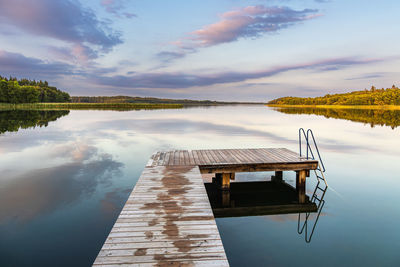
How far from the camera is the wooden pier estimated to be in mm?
3607

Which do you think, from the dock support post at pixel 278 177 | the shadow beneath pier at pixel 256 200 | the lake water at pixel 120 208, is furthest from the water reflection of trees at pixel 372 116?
the shadow beneath pier at pixel 256 200

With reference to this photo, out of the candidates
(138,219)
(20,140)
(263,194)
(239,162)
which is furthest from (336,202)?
(20,140)

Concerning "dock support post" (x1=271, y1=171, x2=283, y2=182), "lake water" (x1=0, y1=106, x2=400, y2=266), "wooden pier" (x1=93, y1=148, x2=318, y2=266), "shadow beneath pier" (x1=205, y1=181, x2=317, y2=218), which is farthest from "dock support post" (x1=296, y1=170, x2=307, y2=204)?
"dock support post" (x1=271, y1=171, x2=283, y2=182)

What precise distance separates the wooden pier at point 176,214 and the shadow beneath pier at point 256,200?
0.38 m

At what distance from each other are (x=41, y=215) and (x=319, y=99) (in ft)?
614

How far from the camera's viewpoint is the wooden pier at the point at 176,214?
361 centimetres

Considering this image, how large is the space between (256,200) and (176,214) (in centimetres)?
455

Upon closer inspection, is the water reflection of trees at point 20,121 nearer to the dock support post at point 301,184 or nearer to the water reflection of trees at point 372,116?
the dock support post at point 301,184

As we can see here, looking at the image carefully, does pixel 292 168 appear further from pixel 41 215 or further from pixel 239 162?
pixel 41 215

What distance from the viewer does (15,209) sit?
7.45 metres

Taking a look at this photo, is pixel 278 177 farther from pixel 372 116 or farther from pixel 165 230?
pixel 372 116

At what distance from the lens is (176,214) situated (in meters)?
5.11

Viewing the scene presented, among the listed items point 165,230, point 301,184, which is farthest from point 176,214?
point 301,184

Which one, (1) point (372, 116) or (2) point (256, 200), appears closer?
(2) point (256, 200)
